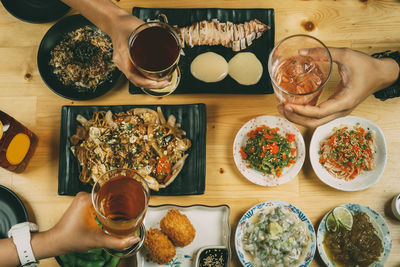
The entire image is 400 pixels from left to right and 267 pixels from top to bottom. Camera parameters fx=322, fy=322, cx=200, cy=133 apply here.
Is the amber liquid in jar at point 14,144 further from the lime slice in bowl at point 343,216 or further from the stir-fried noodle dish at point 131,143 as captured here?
the lime slice in bowl at point 343,216

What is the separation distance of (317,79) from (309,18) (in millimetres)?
876

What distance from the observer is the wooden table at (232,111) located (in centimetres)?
215

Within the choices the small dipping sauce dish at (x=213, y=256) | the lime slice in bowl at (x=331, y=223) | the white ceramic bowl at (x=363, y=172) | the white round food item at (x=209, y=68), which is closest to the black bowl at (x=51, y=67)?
the white round food item at (x=209, y=68)

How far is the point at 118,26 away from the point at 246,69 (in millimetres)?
879

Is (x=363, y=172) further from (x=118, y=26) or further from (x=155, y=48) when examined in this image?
(x=118, y=26)

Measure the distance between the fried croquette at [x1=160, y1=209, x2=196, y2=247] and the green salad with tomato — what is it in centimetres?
54

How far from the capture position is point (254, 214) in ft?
6.81

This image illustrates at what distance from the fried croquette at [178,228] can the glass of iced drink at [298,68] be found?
3.12ft

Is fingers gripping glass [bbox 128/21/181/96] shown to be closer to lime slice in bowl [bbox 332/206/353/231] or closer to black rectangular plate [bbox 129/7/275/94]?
black rectangular plate [bbox 129/7/275/94]

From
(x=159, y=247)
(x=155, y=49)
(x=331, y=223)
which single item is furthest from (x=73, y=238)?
(x=331, y=223)

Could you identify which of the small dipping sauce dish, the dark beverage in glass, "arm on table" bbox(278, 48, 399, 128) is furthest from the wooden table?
the dark beverage in glass

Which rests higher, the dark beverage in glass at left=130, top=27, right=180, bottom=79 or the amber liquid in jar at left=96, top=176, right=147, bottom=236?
the dark beverage in glass at left=130, top=27, right=180, bottom=79

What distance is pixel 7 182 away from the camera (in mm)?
2217

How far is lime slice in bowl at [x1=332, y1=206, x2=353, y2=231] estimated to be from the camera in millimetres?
2031
